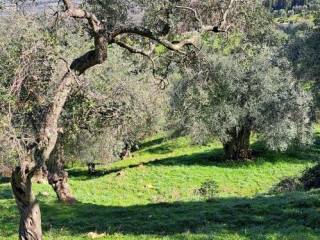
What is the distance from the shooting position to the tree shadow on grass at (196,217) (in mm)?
17516

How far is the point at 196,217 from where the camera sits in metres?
20.4

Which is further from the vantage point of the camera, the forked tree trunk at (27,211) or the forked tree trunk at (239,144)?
the forked tree trunk at (239,144)

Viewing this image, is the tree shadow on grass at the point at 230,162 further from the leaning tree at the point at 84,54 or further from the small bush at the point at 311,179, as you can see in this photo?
the leaning tree at the point at 84,54

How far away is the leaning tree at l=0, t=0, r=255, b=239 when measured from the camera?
13758 mm

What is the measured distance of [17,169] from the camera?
13805mm

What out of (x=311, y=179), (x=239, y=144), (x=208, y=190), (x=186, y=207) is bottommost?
(x=208, y=190)

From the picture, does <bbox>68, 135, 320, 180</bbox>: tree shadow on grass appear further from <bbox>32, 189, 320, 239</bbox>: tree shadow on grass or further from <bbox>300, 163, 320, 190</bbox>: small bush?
<bbox>32, 189, 320, 239</bbox>: tree shadow on grass

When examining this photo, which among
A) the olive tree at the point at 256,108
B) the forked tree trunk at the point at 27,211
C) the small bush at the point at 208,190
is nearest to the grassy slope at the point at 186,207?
the small bush at the point at 208,190

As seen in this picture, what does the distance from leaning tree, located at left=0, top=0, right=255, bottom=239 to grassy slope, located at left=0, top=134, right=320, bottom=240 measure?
4.09 m

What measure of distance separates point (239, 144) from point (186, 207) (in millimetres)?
21040

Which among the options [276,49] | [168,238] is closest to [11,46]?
[168,238]

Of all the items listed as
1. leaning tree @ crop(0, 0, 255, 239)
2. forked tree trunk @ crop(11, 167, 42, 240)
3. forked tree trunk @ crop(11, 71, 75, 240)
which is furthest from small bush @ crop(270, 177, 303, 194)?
forked tree trunk @ crop(11, 71, 75, 240)

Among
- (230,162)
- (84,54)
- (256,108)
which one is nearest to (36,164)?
(84,54)

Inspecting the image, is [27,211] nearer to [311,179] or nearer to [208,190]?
[208,190]
